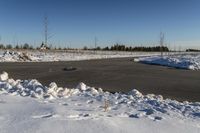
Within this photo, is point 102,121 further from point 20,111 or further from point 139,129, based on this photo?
point 20,111

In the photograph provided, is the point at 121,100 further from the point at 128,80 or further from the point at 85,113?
the point at 128,80

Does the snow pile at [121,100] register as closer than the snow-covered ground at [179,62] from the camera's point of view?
Yes

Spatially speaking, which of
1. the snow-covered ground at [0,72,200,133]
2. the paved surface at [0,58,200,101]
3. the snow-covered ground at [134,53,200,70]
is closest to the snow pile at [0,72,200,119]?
the snow-covered ground at [0,72,200,133]

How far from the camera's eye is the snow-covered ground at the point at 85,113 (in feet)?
18.3

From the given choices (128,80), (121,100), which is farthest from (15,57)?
(121,100)

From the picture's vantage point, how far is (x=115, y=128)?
562 cm

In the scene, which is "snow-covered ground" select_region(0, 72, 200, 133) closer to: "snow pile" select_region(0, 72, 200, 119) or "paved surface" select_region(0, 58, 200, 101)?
"snow pile" select_region(0, 72, 200, 119)

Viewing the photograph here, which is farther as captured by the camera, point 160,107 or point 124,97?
point 124,97

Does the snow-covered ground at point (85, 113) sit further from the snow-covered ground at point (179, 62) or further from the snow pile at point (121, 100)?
the snow-covered ground at point (179, 62)

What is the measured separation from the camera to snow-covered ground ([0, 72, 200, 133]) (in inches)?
219

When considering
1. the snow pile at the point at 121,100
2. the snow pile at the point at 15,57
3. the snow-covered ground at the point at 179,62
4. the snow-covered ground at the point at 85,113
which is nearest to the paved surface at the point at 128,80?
the snow pile at the point at 121,100

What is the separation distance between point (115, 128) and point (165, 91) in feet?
26.7

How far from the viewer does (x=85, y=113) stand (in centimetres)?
662

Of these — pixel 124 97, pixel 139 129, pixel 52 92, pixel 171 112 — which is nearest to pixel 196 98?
pixel 124 97
